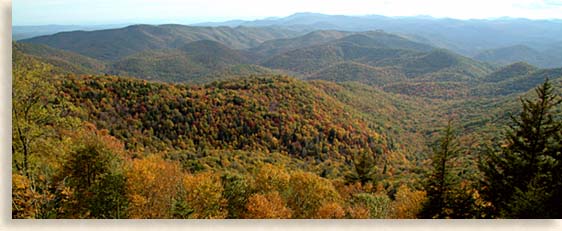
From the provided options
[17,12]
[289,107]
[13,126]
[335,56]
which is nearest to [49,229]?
[13,126]

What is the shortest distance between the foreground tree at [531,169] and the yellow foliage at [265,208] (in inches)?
162

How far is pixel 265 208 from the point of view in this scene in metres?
7.79

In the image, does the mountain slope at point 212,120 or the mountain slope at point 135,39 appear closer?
the mountain slope at point 212,120

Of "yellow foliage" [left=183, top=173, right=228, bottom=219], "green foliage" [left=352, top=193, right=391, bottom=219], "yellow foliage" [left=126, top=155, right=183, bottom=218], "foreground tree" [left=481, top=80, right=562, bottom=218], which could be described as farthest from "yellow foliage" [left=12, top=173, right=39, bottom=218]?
"foreground tree" [left=481, top=80, right=562, bottom=218]

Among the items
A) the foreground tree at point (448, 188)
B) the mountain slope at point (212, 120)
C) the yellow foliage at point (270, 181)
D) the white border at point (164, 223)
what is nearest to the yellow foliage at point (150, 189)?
the white border at point (164, 223)

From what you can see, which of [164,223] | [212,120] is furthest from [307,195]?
[212,120]

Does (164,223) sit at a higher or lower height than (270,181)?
lower

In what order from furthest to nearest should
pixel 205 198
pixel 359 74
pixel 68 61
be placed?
pixel 359 74, pixel 68 61, pixel 205 198

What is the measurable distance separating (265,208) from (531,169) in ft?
17.2

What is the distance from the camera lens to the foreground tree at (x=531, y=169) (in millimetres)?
6836

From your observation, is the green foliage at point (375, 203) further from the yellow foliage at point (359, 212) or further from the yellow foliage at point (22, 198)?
the yellow foliage at point (22, 198)

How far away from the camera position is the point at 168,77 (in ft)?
261

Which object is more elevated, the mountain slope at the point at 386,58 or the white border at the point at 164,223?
the mountain slope at the point at 386,58

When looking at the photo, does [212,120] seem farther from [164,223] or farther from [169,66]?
[169,66]
